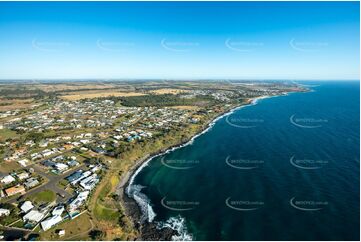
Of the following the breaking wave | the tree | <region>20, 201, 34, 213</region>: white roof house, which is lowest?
the breaking wave

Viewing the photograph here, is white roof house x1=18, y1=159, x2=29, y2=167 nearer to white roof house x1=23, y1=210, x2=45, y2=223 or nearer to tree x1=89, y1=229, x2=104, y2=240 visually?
white roof house x1=23, y1=210, x2=45, y2=223

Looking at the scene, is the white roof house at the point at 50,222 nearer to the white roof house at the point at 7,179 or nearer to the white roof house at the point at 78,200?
the white roof house at the point at 78,200

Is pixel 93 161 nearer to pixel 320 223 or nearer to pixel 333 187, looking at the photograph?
pixel 320 223

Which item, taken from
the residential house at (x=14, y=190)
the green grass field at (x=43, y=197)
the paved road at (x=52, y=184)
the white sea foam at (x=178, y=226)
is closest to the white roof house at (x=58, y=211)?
the paved road at (x=52, y=184)

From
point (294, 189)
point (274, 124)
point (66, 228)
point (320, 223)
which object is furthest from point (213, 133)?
point (66, 228)

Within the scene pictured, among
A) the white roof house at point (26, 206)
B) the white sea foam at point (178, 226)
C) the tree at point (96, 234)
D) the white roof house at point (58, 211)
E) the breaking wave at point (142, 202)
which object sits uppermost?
the white roof house at point (58, 211)

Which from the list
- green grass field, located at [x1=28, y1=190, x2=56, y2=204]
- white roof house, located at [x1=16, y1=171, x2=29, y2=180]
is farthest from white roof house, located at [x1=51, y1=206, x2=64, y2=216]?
white roof house, located at [x1=16, y1=171, x2=29, y2=180]
